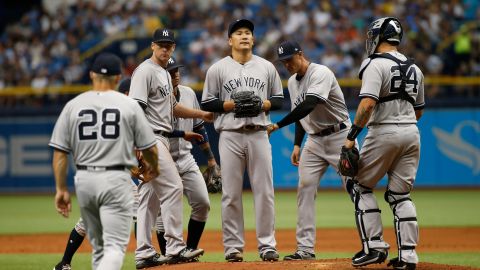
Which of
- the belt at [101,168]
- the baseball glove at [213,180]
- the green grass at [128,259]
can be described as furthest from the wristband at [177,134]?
the belt at [101,168]

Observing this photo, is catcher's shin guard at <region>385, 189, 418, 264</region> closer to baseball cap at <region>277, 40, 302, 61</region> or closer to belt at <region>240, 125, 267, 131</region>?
belt at <region>240, 125, 267, 131</region>

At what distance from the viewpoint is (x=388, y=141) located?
7.34m

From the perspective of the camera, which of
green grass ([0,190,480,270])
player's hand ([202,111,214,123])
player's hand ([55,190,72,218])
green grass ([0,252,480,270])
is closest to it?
player's hand ([55,190,72,218])

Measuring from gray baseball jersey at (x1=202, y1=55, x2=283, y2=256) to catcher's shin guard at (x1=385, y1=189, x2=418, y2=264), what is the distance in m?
1.32

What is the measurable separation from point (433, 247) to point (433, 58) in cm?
951

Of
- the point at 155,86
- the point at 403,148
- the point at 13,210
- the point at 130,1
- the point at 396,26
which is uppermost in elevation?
the point at 130,1

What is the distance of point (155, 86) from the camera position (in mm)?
8125

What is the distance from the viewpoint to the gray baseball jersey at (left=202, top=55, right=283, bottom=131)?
8.16 metres

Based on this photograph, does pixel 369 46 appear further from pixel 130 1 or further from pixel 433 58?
pixel 130 1

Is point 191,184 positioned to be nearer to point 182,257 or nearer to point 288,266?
point 182,257

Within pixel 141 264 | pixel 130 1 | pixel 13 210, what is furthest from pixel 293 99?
pixel 130 1

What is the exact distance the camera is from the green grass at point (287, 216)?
9.84 m

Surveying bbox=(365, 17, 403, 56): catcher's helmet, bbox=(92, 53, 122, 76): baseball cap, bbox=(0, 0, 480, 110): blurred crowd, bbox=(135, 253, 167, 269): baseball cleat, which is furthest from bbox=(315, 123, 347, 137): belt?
bbox=(0, 0, 480, 110): blurred crowd

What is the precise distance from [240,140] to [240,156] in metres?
0.16
